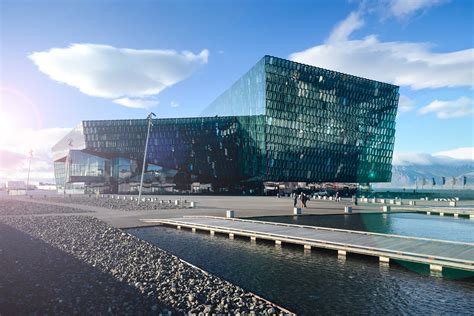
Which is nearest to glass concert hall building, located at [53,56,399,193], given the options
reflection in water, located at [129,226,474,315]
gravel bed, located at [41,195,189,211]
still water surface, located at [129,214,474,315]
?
gravel bed, located at [41,195,189,211]

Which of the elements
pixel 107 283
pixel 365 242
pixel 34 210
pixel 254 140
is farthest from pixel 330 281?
pixel 254 140

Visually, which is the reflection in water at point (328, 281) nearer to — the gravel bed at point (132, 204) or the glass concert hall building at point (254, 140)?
the gravel bed at point (132, 204)

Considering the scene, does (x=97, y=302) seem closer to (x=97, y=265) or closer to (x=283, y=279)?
(x=97, y=265)

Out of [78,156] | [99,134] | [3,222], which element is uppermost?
[99,134]

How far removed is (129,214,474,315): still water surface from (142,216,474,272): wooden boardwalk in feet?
1.45

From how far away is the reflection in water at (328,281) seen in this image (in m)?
10.9

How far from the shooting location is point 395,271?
581 inches

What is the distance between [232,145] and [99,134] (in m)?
36.6

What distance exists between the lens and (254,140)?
91625 millimetres

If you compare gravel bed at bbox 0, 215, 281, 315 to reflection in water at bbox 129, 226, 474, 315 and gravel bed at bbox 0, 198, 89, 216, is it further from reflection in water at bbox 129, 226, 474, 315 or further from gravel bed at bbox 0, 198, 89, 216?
gravel bed at bbox 0, 198, 89, 216

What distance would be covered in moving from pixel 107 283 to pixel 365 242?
12495 millimetres

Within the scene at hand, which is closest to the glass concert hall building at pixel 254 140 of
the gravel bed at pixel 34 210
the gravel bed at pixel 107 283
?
the gravel bed at pixel 34 210

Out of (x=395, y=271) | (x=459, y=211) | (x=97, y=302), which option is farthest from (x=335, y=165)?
(x=97, y=302)

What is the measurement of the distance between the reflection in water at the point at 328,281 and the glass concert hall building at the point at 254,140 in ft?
240
